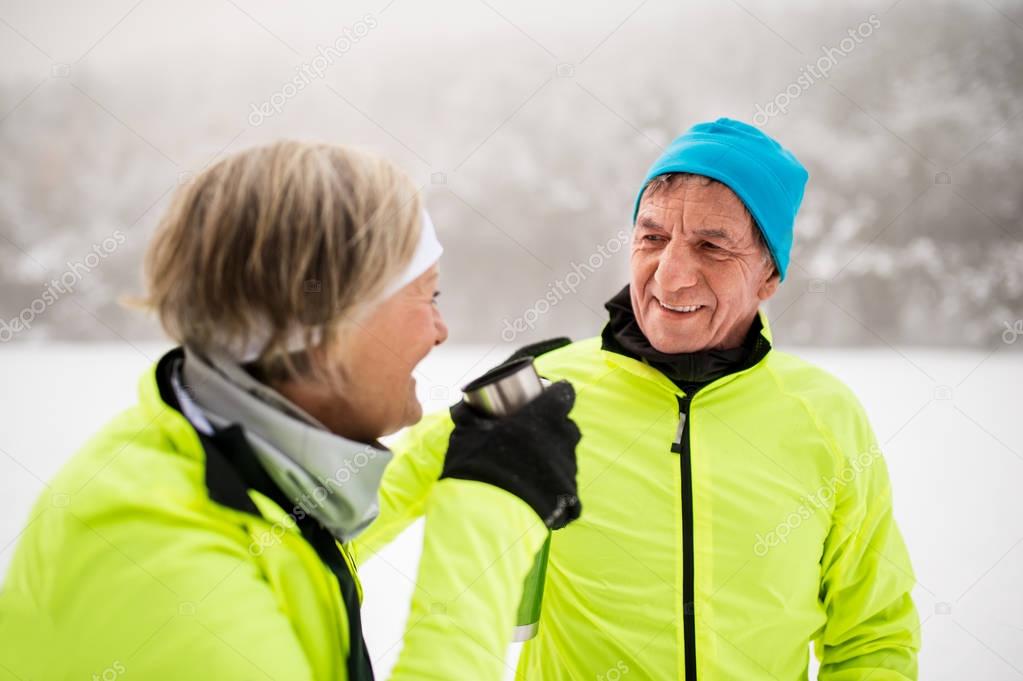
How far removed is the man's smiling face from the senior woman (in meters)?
0.55

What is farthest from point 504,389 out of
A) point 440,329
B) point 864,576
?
point 864,576

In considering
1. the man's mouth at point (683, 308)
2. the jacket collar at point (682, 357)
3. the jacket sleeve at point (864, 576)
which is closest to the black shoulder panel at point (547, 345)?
the jacket collar at point (682, 357)

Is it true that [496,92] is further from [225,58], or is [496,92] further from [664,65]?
[225,58]

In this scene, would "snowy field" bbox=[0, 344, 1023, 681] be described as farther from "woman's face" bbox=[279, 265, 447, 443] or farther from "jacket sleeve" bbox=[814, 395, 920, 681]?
"woman's face" bbox=[279, 265, 447, 443]

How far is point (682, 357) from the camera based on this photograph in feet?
4.10

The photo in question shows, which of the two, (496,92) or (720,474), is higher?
(496,92)

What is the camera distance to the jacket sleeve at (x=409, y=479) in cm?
109

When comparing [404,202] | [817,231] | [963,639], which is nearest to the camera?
[404,202]

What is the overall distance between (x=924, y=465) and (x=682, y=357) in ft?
7.31

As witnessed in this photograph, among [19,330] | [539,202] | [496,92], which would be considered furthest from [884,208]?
[19,330]

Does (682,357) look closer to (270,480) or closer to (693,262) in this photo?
(693,262)

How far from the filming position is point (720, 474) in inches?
47.4

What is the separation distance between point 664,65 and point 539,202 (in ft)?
4.72

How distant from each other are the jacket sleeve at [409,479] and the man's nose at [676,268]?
0.41 m
